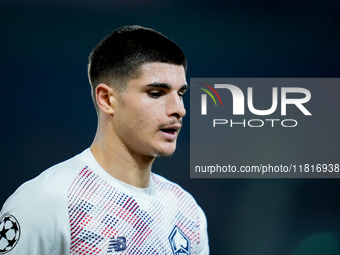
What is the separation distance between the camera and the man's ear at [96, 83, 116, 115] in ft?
5.18

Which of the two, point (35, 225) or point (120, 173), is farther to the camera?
point (120, 173)

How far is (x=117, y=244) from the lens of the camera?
1474mm

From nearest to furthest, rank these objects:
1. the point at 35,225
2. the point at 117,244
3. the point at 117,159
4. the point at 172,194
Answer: the point at 35,225 → the point at 117,244 → the point at 117,159 → the point at 172,194

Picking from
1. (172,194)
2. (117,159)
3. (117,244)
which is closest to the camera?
(117,244)

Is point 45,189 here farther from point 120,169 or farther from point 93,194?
point 120,169

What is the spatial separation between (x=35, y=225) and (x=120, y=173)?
0.41m

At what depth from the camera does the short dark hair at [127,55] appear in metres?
1.56

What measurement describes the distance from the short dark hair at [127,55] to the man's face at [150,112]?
0.04m

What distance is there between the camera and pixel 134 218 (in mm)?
1570

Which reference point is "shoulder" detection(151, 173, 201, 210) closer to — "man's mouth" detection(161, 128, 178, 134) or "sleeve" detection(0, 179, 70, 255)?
"man's mouth" detection(161, 128, 178, 134)

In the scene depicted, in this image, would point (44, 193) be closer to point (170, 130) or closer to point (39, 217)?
point (39, 217)

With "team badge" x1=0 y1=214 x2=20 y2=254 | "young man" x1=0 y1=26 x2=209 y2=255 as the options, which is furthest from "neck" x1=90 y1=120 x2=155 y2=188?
"team badge" x1=0 y1=214 x2=20 y2=254

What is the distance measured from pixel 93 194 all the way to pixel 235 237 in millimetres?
1865

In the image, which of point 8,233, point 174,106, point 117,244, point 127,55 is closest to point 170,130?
point 174,106
